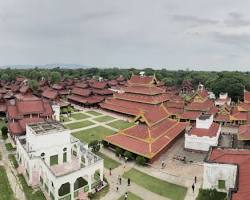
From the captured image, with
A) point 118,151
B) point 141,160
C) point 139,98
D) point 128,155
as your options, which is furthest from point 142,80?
point 141,160

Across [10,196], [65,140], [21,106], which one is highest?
[21,106]

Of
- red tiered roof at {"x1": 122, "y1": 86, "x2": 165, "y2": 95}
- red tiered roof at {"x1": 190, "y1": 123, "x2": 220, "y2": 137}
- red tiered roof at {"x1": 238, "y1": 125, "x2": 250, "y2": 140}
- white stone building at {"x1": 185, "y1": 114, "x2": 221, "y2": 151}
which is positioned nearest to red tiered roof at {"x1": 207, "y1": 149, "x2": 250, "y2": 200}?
white stone building at {"x1": 185, "y1": 114, "x2": 221, "y2": 151}

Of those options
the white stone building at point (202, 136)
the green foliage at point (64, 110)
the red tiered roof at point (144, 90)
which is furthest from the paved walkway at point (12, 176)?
the red tiered roof at point (144, 90)

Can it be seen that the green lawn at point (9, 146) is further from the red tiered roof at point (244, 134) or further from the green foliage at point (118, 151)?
the red tiered roof at point (244, 134)

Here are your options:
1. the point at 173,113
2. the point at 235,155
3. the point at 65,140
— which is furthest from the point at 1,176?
the point at 173,113

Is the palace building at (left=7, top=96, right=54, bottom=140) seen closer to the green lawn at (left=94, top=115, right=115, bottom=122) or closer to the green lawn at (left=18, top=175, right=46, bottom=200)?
the green lawn at (left=18, top=175, right=46, bottom=200)

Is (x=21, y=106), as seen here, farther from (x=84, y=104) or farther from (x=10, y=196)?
(x=84, y=104)
